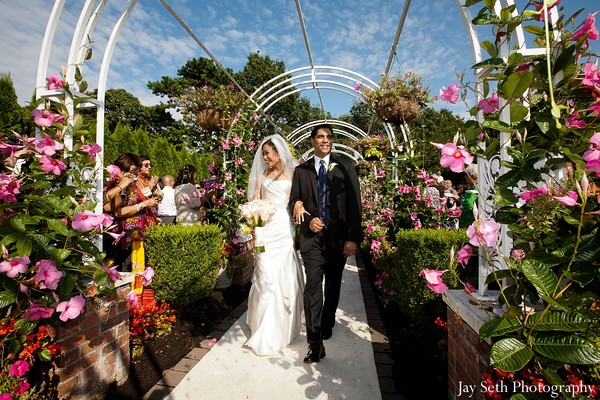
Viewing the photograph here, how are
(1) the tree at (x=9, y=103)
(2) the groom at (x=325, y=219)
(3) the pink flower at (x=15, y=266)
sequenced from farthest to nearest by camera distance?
(1) the tree at (x=9, y=103) → (2) the groom at (x=325, y=219) → (3) the pink flower at (x=15, y=266)

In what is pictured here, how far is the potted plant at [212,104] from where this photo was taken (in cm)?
512

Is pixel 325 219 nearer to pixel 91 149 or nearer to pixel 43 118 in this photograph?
pixel 91 149

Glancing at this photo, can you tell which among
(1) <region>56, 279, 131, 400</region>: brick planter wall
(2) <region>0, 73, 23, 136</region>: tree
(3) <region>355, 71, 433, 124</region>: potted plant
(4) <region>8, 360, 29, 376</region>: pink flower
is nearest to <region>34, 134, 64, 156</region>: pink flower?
(1) <region>56, 279, 131, 400</region>: brick planter wall

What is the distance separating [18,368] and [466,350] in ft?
7.51

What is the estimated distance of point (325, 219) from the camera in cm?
311

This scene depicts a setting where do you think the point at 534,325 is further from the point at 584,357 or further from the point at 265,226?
the point at 265,226

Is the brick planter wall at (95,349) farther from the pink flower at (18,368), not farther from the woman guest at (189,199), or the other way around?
the woman guest at (189,199)

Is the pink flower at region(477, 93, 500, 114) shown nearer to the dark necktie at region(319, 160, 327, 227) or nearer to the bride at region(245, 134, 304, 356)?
the dark necktie at region(319, 160, 327, 227)

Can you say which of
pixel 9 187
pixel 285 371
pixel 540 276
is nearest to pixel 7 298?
pixel 9 187

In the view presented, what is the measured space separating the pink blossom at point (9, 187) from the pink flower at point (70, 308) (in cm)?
60

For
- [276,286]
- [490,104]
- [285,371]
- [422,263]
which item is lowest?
[285,371]

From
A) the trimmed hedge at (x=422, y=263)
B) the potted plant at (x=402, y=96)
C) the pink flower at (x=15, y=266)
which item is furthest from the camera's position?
the potted plant at (x=402, y=96)

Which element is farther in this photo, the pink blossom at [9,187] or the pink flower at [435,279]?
the pink blossom at [9,187]

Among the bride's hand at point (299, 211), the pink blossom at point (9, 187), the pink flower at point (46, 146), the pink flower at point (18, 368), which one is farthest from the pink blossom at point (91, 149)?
the bride's hand at point (299, 211)
